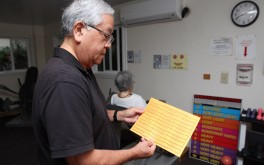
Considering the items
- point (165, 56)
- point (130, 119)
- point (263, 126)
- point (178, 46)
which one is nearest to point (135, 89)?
point (165, 56)

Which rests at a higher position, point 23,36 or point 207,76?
point 23,36

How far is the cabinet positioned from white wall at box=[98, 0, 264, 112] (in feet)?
0.81

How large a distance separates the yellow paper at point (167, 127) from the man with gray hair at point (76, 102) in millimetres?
65

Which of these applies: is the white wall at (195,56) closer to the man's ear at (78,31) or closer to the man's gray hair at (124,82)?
the man's gray hair at (124,82)

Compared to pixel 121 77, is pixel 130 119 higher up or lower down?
lower down

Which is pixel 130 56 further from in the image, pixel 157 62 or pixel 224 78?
pixel 224 78

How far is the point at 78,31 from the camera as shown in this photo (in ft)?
2.26

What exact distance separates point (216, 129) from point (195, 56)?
3.09 ft

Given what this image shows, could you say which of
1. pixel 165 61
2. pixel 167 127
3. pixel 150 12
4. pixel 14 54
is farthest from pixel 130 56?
pixel 14 54

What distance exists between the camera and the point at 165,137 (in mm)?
778

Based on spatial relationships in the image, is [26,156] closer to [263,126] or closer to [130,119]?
[130,119]

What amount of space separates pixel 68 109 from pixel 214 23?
215cm

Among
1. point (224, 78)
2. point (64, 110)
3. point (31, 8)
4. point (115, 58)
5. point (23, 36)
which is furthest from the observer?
point (23, 36)

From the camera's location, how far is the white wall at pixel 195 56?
201 centimetres
